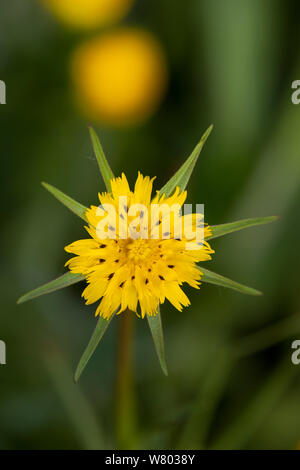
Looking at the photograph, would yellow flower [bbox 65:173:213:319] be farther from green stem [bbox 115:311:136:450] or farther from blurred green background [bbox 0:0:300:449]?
blurred green background [bbox 0:0:300:449]

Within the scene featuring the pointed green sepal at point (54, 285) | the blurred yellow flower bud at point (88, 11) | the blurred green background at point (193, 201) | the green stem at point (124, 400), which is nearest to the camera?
the pointed green sepal at point (54, 285)

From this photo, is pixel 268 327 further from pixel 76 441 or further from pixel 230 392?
pixel 76 441

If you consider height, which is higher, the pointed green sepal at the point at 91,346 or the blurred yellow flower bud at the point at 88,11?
the blurred yellow flower bud at the point at 88,11

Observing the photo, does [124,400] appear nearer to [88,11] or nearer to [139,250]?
[139,250]

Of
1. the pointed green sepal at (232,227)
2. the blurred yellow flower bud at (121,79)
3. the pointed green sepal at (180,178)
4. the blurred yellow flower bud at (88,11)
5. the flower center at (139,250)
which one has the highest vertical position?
the blurred yellow flower bud at (88,11)

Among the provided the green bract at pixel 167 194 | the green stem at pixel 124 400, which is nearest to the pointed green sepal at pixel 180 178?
the green bract at pixel 167 194

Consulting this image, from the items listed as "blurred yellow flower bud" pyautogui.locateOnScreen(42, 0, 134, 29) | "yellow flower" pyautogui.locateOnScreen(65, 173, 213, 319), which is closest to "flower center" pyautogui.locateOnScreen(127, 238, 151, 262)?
"yellow flower" pyautogui.locateOnScreen(65, 173, 213, 319)

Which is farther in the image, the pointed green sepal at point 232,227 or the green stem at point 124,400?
the green stem at point 124,400

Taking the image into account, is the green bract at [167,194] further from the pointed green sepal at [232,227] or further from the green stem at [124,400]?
the green stem at [124,400]
